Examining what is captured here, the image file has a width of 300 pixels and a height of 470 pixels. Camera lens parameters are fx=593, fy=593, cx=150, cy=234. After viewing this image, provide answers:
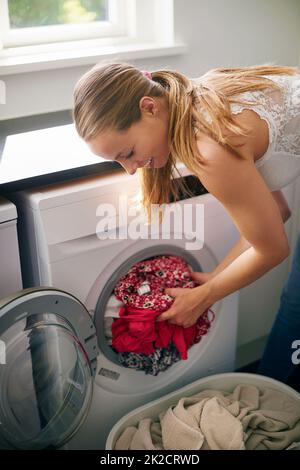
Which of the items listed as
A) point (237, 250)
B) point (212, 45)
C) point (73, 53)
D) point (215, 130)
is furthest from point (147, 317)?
point (212, 45)

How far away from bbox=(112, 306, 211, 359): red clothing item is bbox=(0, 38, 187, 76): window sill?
74cm

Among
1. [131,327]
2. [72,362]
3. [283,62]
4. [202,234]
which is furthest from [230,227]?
[283,62]

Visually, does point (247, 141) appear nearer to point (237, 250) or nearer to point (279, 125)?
point (279, 125)

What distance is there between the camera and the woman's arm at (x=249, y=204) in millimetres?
1201

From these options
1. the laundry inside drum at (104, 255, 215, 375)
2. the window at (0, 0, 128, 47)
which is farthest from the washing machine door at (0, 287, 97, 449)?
the window at (0, 0, 128, 47)

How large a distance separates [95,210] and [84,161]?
13 centimetres

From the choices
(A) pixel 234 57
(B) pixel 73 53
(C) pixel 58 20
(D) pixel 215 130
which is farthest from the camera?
(A) pixel 234 57

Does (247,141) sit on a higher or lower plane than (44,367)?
higher

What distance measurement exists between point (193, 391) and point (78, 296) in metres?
0.49

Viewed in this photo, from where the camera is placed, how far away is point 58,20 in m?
1.94

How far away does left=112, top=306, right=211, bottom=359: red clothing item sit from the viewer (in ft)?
4.96

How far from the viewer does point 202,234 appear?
161 centimetres

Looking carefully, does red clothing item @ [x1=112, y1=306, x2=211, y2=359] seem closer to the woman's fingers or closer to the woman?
the woman's fingers
